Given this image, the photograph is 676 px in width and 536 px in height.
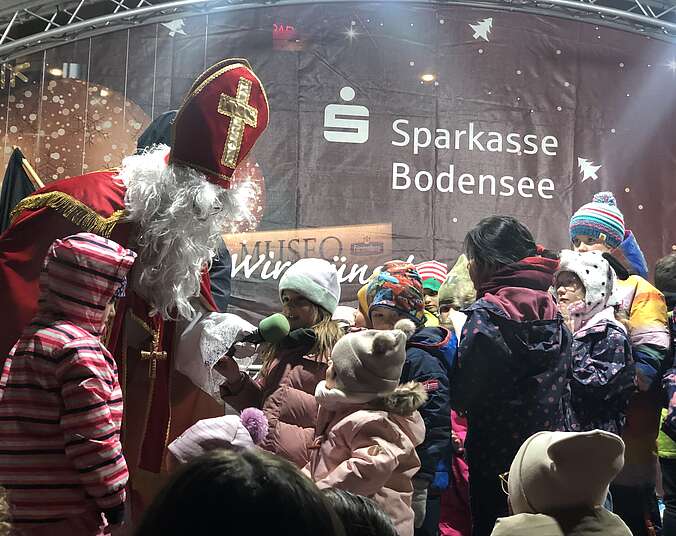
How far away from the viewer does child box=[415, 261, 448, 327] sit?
356 centimetres

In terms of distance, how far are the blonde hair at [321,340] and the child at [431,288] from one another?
1.53 ft

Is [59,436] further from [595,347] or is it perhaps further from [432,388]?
[595,347]

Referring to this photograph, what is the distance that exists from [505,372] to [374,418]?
0.59 metres

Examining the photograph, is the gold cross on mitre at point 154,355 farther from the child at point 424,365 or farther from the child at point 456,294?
the child at point 456,294

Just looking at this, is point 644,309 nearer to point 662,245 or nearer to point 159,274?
point 159,274

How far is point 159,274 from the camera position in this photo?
2.73 m

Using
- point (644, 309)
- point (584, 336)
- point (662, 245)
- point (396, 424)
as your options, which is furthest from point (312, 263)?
point (662, 245)

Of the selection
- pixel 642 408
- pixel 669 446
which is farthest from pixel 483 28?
pixel 669 446

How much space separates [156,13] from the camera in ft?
19.9

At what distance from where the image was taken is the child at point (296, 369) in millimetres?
2896

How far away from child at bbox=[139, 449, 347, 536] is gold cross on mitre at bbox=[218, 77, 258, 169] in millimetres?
2042

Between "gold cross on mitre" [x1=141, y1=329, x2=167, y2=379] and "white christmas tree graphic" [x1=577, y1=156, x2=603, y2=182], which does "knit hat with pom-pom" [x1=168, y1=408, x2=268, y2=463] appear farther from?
"white christmas tree graphic" [x1=577, y1=156, x2=603, y2=182]

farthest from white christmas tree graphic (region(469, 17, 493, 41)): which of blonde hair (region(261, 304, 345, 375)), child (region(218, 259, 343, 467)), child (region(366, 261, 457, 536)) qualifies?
blonde hair (region(261, 304, 345, 375))

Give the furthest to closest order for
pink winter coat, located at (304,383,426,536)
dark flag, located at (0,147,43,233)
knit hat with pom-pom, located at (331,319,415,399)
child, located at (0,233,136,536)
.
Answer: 1. dark flag, located at (0,147,43,233)
2. knit hat with pom-pom, located at (331,319,415,399)
3. pink winter coat, located at (304,383,426,536)
4. child, located at (0,233,136,536)
